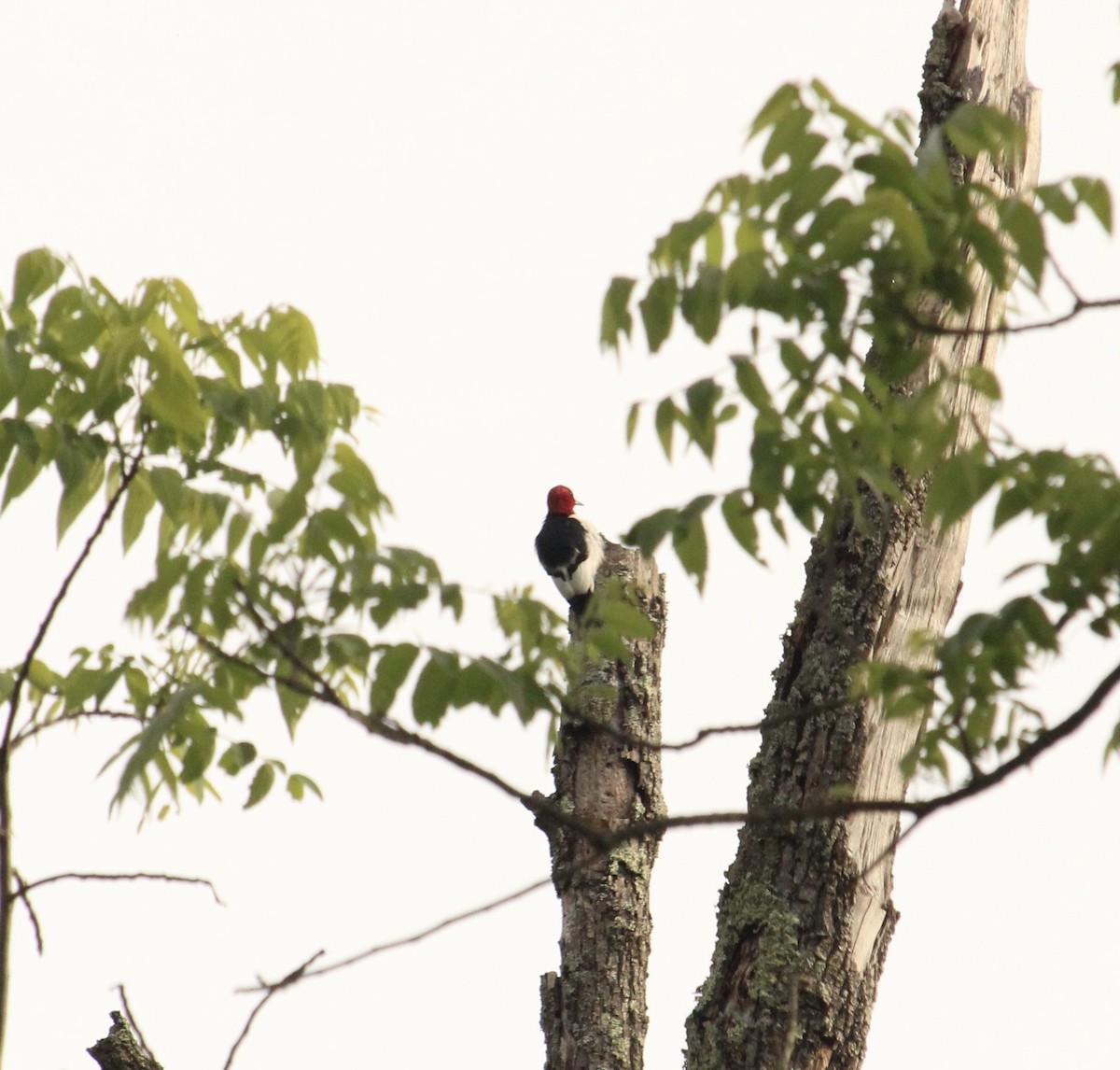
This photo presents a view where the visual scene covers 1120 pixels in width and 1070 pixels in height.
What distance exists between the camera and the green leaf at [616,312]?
1.75 metres

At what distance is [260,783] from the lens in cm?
243

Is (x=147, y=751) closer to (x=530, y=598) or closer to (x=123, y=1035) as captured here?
(x=530, y=598)

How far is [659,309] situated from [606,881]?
250cm

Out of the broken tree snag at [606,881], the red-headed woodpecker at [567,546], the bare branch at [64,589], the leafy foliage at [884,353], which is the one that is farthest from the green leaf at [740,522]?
the red-headed woodpecker at [567,546]

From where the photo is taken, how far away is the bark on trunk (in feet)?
10.1

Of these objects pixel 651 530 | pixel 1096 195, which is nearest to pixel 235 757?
pixel 651 530

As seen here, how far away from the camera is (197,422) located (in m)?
2.07

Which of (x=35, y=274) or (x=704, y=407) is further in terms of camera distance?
(x=35, y=274)

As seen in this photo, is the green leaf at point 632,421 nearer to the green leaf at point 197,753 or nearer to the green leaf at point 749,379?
the green leaf at point 749,379

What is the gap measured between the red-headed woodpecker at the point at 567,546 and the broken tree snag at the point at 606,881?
3.10 metres

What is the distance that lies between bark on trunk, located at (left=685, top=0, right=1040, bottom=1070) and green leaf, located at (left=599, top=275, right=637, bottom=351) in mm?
1330

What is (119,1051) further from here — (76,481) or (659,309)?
Result: (659,309)

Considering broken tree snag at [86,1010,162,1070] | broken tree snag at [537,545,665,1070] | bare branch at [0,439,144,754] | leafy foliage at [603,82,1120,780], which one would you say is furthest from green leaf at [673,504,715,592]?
broken tree snag at [537,545,665,1070]

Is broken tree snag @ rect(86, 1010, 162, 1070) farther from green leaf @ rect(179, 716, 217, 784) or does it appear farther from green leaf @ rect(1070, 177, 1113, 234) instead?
green leaf @ rect(1070, 177, 1113, 234)
